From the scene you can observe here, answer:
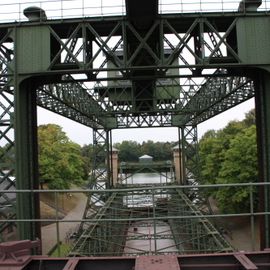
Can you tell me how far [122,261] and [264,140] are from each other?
7697 mm

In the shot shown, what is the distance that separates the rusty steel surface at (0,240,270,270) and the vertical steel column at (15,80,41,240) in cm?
569

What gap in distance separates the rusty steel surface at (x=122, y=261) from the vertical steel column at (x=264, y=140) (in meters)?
6.43

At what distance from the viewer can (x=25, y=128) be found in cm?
1226

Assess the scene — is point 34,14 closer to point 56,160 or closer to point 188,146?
point 188,146

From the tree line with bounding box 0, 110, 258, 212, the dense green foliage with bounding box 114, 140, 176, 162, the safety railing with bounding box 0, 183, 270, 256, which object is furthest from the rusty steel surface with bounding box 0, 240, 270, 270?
the dense green foliage with bounding box 114, 140, 176, 162

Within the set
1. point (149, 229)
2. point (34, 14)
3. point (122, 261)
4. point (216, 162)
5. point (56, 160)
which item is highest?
point (34, 14)

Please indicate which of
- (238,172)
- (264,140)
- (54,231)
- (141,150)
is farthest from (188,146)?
(141,150)

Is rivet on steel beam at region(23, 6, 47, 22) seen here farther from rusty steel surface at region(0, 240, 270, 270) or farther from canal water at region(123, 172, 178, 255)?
rusty steel surface at region(0, 240, 270, 270)

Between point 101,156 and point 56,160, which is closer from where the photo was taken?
point 101,156

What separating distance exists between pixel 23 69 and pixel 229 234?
1066 inches

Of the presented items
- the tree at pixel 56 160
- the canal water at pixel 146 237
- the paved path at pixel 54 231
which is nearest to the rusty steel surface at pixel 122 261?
the canal water at pixel 146 237

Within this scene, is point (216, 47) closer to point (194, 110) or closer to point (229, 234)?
point (194, 110)

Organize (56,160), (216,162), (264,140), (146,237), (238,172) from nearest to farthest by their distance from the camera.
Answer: (264,140)
(146,237)
(238,172)
(216,162)
(56,160)

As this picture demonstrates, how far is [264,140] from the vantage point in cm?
1241
